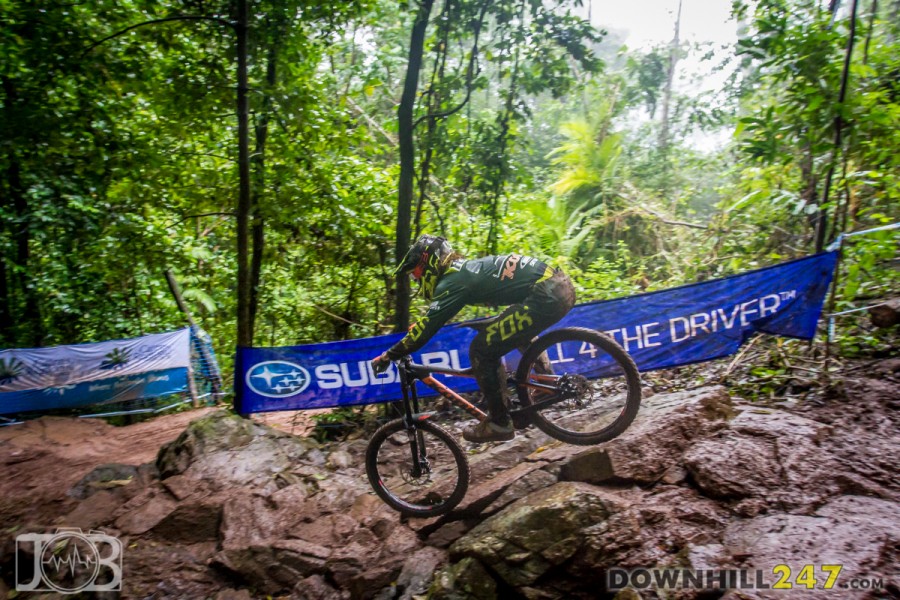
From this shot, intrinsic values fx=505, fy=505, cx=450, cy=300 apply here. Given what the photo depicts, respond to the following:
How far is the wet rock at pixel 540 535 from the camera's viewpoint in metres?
3.42

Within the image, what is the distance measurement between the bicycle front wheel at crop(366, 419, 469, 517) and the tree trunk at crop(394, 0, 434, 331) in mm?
2215

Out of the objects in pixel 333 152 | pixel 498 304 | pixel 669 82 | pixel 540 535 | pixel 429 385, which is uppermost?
pixel 669 82

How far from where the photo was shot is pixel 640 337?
571cm

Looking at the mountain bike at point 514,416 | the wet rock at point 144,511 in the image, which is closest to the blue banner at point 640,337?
the mountain bike at point 514,416

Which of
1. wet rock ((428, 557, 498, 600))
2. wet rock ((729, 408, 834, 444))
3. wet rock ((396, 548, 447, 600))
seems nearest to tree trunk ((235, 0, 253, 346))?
wet rock ((396, 548, 447, 600))

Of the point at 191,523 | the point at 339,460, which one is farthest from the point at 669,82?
the point at 191,523

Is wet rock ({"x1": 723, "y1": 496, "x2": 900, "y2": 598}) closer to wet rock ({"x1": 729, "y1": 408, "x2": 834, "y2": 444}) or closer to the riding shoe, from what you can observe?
wet rock ({"x1": 729, "y1": 408, "x2": 834, "y2": 444})

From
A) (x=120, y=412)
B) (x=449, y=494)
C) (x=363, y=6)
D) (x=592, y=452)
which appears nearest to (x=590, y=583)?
(x=592, y=452)

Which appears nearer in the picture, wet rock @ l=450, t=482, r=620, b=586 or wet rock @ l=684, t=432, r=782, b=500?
wet rock @ l=450, t=482, r=620, b=586

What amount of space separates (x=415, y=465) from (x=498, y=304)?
1600 millimetres

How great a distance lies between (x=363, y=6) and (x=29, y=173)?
680 centimetres

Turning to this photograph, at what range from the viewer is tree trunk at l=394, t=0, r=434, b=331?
632 cm

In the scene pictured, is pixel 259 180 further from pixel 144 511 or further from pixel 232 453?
pixel 144 511

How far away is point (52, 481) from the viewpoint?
19.3 feet
